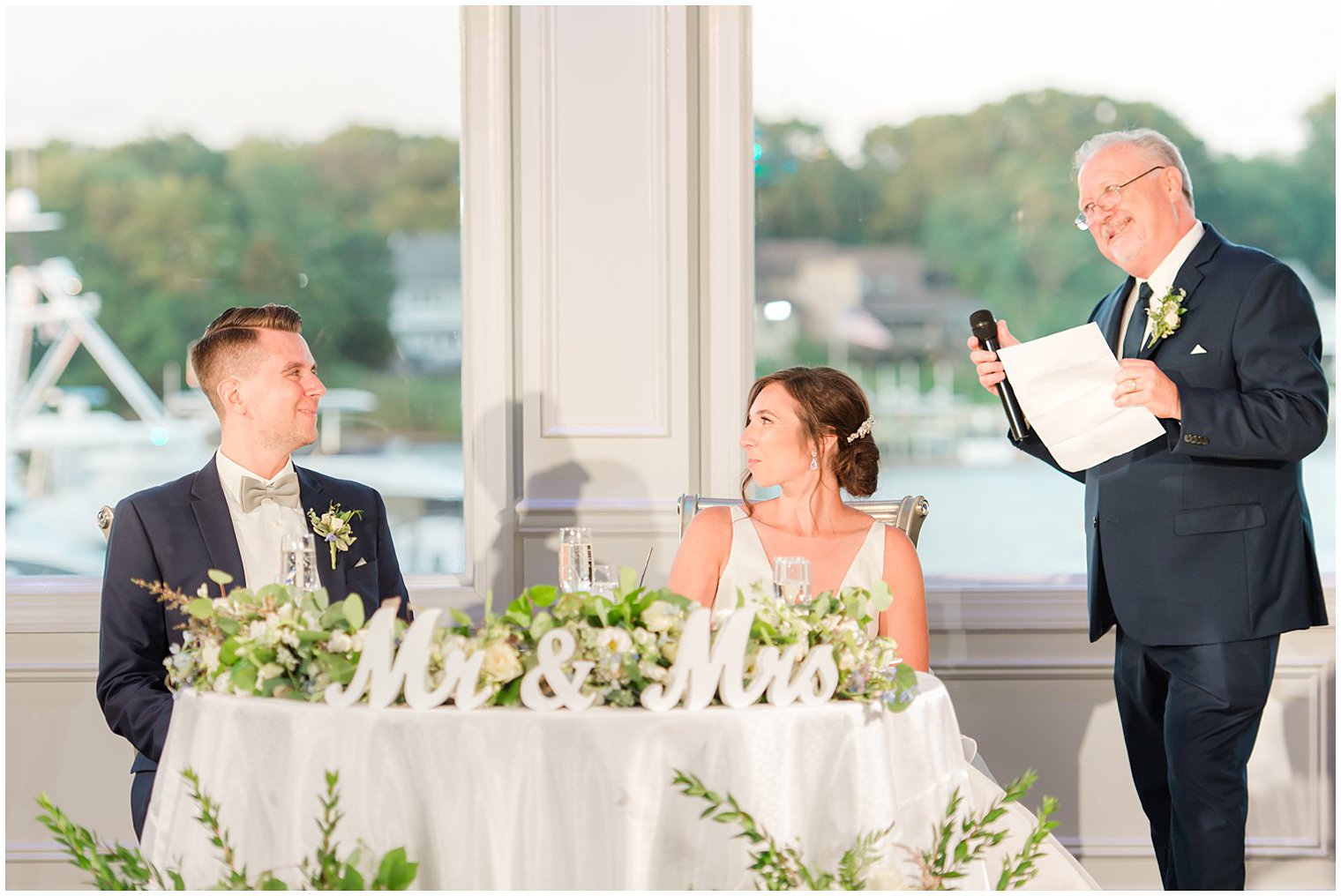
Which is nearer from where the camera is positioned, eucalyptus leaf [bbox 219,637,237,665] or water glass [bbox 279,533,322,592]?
eucalyptus leaf [bbox 219,637,237,665]

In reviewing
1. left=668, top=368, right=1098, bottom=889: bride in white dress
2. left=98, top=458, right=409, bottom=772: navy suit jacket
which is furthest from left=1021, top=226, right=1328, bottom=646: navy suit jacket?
left=98, top=458, right=409, bottom=772: navy suit jacket

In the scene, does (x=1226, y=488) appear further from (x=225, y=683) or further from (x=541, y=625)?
(x=225, y=683)

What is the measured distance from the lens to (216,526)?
2816 mm

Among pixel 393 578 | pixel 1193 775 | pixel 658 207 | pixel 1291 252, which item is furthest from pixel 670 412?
pixel 1291 252

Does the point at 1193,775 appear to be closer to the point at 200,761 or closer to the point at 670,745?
the point at 670,745

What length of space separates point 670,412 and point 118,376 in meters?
1.71

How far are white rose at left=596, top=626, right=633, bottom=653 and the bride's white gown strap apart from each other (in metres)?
1.03

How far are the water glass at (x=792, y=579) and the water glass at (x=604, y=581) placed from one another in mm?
322

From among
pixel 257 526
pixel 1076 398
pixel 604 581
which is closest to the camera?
pixel 604 581

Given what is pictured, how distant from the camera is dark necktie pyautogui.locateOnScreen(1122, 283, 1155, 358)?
123 inches

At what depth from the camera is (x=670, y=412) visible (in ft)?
12.6

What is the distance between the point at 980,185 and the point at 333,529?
2.29 m

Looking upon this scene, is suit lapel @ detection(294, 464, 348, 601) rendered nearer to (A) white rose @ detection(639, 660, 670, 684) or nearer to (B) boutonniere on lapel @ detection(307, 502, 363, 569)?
(B) boutonniere on lapel @ detection(307, 502, 363, 569)

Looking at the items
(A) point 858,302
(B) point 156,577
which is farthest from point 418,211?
(B) point 156,577
